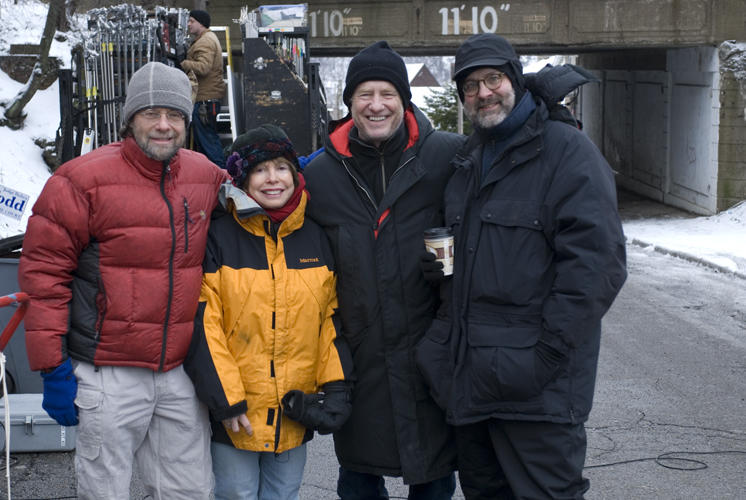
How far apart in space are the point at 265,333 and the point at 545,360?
1.04m

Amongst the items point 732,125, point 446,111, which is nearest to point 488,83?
point 732,125

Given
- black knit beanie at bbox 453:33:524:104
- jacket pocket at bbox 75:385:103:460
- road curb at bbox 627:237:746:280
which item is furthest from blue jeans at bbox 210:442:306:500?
road curb at bbox 627:237:746:280

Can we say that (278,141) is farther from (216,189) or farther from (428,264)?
(428,264)

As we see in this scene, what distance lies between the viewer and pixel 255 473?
10.1 feet

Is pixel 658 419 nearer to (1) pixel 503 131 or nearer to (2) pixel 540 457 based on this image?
(2) pixel 540 457

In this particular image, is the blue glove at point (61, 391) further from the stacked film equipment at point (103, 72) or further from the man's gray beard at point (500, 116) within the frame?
the stacked film equipment at point (103, 72)

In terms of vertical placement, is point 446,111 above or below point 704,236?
above

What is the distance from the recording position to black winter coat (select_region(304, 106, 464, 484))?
3.12m

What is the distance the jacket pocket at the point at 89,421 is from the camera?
280cm

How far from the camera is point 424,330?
317 cm

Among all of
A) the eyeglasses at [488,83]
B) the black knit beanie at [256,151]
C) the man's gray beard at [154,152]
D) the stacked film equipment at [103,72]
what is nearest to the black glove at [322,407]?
the black knit beanie at [256,151]

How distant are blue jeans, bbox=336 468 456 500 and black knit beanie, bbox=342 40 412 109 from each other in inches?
63.7

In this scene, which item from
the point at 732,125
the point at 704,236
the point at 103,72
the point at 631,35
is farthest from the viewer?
the point at 631,35

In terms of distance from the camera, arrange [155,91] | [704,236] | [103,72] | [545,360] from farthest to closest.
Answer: [704,236], [103,72], [155,91], [545,360]
